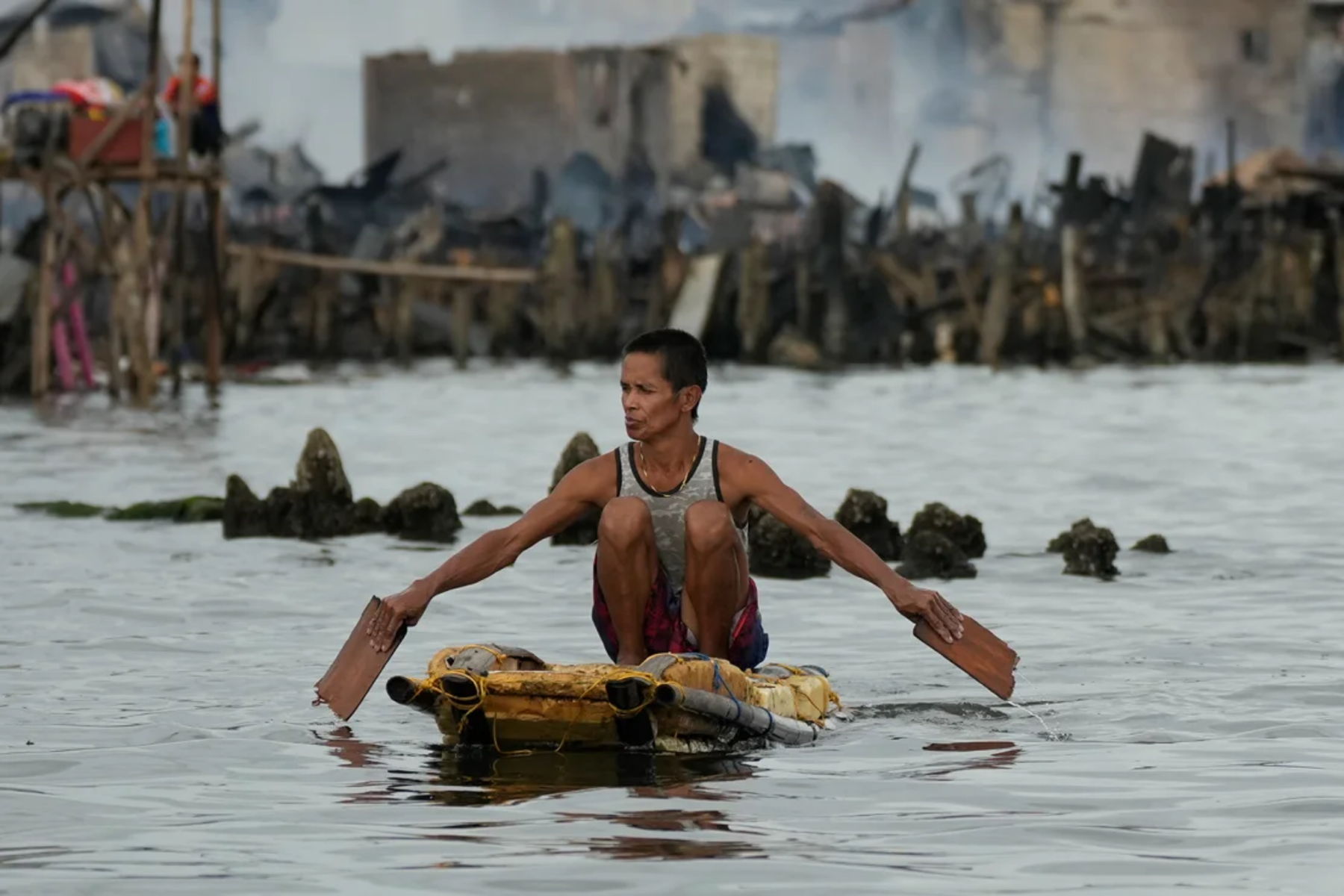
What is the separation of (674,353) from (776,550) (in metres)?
6.04

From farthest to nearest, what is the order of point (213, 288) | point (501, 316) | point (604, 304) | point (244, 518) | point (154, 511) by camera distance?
1. point (501, 316)
2. point (604, 304)
3. point (213, 288)
4. point (154, 511)
5. point (244, 518)

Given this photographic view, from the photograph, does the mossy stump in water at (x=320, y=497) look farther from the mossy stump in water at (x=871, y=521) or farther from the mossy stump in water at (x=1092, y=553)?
the mossy stump in water at (x=1092, y=553)

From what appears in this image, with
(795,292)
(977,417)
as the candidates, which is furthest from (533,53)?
(977,417)

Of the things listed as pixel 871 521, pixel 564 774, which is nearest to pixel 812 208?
pixel 871 521

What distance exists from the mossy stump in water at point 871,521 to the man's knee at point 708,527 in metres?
5.84

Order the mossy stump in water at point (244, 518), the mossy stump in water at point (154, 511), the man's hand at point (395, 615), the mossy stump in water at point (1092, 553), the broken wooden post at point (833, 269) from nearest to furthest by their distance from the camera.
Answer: the man's hand at point (395, 615) < the mossy stump in water at point (1092, 553) < the mossy stump in water at point (244, 518) < the mossy stump in water at point (154, 511) < the broken wooden post at point (833, 269)

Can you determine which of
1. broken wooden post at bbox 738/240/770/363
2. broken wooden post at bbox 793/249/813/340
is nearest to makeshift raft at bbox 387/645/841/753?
broken wooden post at bbox 738/240/770/363

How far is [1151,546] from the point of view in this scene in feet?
52.2

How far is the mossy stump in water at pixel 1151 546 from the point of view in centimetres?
1588

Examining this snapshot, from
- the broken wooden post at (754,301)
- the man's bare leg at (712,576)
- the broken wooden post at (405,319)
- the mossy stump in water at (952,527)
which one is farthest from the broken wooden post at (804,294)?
the man's bare leg at (712,576)

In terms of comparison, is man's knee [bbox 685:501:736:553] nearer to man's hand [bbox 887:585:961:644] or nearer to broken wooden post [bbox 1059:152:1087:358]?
man's hand [bbox 887:585:961:644]

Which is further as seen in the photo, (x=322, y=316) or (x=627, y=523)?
(x=322, y=316)

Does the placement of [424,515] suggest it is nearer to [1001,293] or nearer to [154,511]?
[154,511]

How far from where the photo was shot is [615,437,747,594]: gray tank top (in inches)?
353
